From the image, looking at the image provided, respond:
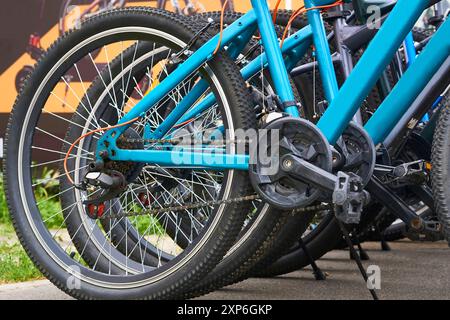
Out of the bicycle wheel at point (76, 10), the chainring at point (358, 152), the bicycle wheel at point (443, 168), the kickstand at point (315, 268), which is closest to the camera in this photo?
the bicycle wheel at point (443, 168)

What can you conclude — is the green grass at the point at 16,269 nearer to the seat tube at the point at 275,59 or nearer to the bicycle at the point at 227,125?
the bicycle at the point at 227,125

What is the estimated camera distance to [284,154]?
111 inches

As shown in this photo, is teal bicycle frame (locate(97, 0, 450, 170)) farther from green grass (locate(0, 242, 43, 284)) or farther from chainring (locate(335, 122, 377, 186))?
green grass (locate(0, 242, 43, 284))

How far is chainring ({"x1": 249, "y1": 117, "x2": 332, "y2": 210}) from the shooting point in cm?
277

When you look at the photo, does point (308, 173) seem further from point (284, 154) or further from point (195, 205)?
point (195, 205)

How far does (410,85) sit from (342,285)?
124cm

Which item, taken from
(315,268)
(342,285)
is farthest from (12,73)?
(342,285)

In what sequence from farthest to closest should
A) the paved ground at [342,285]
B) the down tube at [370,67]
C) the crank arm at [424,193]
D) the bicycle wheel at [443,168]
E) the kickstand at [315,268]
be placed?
the kickstand at [315,268], the paved ground at [342,285], the crank arm at [424,193], the down tube at [370,67], the bicycle wheel at [443,168]

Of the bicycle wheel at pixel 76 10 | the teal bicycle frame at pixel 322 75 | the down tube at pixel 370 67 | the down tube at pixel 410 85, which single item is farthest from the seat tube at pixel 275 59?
the bicycle wheel at pixel 76 10

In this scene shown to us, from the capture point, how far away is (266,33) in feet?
9.73

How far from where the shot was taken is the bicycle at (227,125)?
2762 millimetres

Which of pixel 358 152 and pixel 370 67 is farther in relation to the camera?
pixel 358 152
